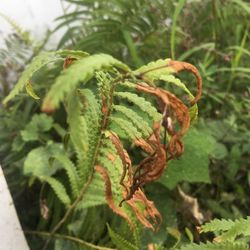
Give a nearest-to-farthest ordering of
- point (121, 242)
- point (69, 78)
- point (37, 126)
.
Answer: point (69, 78) → point (121, 242) → point (37, 126)

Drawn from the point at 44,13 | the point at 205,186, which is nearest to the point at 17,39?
the point at 44,13

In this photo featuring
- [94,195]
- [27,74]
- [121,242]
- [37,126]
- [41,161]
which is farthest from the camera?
[37,126]

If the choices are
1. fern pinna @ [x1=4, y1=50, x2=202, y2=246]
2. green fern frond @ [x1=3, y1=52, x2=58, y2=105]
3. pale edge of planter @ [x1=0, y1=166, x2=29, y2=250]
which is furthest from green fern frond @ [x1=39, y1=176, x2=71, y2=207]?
green fern frond @ [x1=3, y1=52, x2=58, y2=105]

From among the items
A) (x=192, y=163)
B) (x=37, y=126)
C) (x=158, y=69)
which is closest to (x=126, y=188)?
(x=158, y=69)

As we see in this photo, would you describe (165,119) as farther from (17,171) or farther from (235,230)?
(17,171)

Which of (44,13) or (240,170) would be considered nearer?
(240,170)

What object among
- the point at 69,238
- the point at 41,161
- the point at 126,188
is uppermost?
the point at 126,188

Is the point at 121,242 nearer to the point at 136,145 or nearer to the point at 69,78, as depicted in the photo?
the point at 136,145
